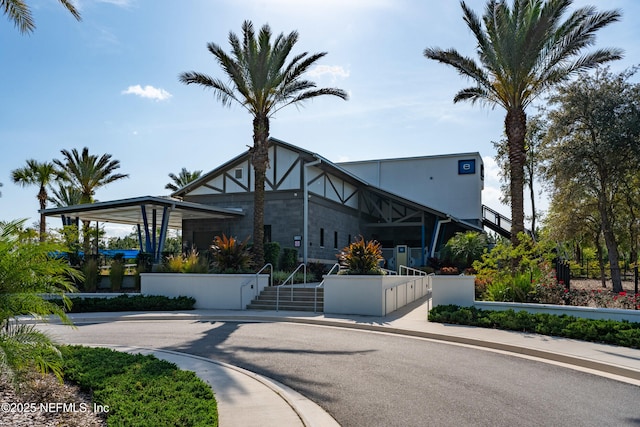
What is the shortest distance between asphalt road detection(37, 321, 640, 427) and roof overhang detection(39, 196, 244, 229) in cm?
959

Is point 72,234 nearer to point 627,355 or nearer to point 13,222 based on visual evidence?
point 13,222

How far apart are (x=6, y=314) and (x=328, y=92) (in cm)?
1725

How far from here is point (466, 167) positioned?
1372 inches

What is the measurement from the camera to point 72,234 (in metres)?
21.2

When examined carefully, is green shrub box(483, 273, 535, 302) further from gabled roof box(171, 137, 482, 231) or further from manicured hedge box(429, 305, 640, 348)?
gabled roof box(171, 137, 482, 231)

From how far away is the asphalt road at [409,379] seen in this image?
5.83 metres

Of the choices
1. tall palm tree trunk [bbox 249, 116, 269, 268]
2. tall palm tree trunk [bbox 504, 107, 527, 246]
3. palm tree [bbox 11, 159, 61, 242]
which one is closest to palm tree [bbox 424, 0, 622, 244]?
tall palm tree trunk [bbox 504, 107, 527, 246]

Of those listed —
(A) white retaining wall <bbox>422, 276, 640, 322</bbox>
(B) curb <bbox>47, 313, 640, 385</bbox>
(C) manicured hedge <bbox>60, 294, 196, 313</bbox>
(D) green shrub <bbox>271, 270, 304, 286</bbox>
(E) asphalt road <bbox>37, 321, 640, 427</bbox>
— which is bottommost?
(E) asphalt road <bbox>37, 321, 640, 427</bbox>

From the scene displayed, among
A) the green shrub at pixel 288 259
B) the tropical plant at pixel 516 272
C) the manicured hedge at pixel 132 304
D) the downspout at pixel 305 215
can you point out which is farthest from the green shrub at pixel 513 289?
the downspout at pixel 305 215

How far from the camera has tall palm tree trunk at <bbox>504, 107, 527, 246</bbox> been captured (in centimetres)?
1638

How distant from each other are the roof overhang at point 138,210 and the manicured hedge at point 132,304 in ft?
15.8

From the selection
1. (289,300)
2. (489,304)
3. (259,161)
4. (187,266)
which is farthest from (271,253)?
(489,304)

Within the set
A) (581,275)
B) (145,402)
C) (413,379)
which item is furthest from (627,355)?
(581,275)

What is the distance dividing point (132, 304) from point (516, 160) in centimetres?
1407
